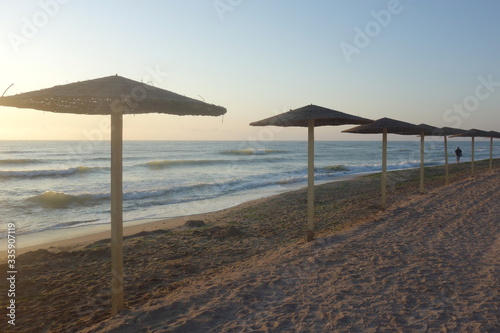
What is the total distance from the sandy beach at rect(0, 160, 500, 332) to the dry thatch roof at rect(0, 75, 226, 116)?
239 cm

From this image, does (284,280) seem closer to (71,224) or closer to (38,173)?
(71,224)

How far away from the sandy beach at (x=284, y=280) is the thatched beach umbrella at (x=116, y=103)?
0.87 m

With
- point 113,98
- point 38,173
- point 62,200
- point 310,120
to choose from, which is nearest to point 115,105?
point 113,98

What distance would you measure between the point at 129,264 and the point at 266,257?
8.29 ft

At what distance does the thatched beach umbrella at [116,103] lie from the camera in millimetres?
3680

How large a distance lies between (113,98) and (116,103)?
0.67 ft

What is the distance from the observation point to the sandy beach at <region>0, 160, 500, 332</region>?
12.7 ft

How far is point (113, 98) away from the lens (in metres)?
3.74

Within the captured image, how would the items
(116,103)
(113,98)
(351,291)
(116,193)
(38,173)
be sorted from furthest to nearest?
(38,173), (351,291), (116,193), (116,103), (113,98)

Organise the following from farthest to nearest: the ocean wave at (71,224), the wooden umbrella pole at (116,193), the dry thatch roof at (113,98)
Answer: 1. the ocean wave at (71,224)
2. the wooden umbrella pole at (116,193)
3. the dry thatch roof at (113,98)

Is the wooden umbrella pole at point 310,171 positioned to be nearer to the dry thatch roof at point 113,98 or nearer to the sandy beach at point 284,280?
the sandy beach at point 284,280

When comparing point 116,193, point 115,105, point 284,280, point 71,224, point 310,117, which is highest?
point 310,117

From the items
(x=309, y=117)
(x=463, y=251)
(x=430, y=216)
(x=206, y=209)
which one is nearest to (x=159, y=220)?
(x=206, y=209)

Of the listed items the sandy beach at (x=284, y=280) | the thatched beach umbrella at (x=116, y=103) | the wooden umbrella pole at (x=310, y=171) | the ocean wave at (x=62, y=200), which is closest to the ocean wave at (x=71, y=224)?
the sandy beach at (x=284, y=280)
